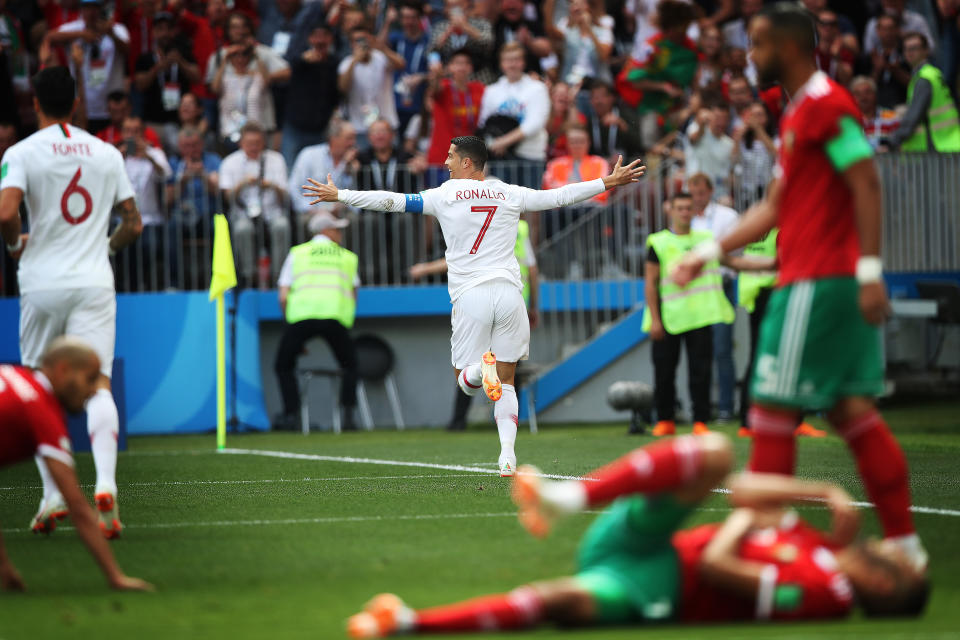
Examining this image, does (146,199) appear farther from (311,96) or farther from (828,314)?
(828,314)

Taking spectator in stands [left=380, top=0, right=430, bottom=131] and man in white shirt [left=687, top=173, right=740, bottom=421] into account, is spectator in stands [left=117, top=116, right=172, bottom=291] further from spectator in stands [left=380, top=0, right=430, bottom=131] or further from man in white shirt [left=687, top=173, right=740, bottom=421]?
man in white shirt [left=687, top=173, right=740, bottom=421]

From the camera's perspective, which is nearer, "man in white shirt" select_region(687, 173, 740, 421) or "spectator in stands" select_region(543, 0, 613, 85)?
"man in white shirt" select_region(687, 173, 740, 421)

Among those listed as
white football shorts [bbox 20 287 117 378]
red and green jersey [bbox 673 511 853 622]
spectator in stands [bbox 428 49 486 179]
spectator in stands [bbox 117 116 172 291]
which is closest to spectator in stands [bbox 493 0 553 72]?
spectator in stands [bbox 428 49 486 179]

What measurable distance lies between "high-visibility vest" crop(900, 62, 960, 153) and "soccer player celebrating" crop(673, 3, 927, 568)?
528 inches

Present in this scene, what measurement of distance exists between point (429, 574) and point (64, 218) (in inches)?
121

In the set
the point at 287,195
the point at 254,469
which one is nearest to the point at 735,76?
the point at 287,195

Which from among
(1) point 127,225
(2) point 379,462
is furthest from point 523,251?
(1) point 127,225

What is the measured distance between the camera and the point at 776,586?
4.84 meters

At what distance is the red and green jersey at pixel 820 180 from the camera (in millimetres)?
5771

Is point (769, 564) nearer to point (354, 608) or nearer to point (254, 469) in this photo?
point (354, 608)

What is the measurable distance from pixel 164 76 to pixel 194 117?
95cm

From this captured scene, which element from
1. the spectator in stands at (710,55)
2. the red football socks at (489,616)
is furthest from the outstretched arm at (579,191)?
the spectator in stands at (710,55)

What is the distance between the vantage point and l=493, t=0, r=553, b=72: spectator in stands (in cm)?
1970

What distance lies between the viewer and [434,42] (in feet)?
63.3
